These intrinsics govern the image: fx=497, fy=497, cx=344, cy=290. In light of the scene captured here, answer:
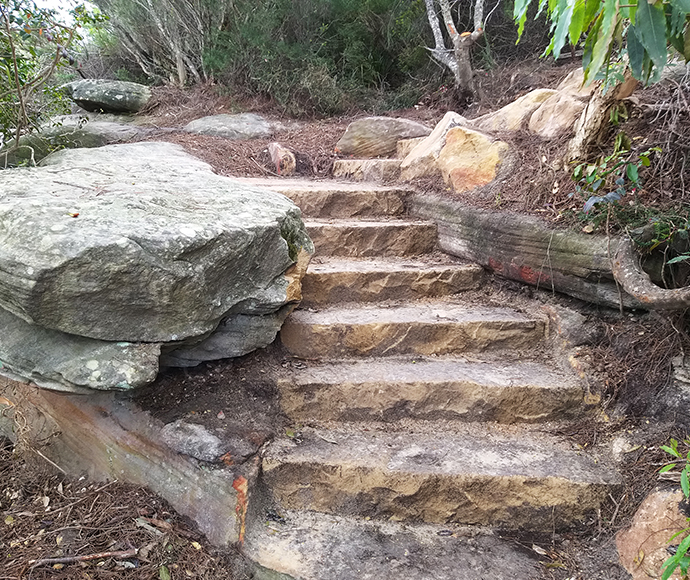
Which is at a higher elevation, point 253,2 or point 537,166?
point 253,2

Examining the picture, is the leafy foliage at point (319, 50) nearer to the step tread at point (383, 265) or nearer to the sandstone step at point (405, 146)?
the sandstone step at point (405, 146)

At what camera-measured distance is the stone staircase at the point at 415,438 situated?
190cm

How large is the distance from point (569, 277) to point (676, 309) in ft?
1.77

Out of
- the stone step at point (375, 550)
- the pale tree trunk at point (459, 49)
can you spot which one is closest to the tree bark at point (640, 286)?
the stone step at point (375, 550)

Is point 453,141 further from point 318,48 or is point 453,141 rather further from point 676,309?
point 318,48

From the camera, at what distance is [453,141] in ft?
11.6

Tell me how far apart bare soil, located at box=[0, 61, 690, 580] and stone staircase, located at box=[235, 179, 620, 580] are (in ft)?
0.32

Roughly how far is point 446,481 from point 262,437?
2.54 ft

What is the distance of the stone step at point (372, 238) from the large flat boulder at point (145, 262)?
763 mm

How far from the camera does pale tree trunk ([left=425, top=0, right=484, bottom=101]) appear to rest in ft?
16.7

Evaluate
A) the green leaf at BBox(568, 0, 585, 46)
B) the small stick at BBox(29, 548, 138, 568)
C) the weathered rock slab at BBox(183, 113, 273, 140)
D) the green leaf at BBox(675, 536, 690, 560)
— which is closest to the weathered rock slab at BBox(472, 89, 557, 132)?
the green leaf at BBox(568, 0, 585, 46)

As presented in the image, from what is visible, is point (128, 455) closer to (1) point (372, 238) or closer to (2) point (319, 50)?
(1) point (372, 238)

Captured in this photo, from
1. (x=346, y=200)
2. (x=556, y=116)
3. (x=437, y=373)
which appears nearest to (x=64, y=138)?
(x=346, y=200)

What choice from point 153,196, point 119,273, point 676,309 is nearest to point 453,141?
point 676,309
